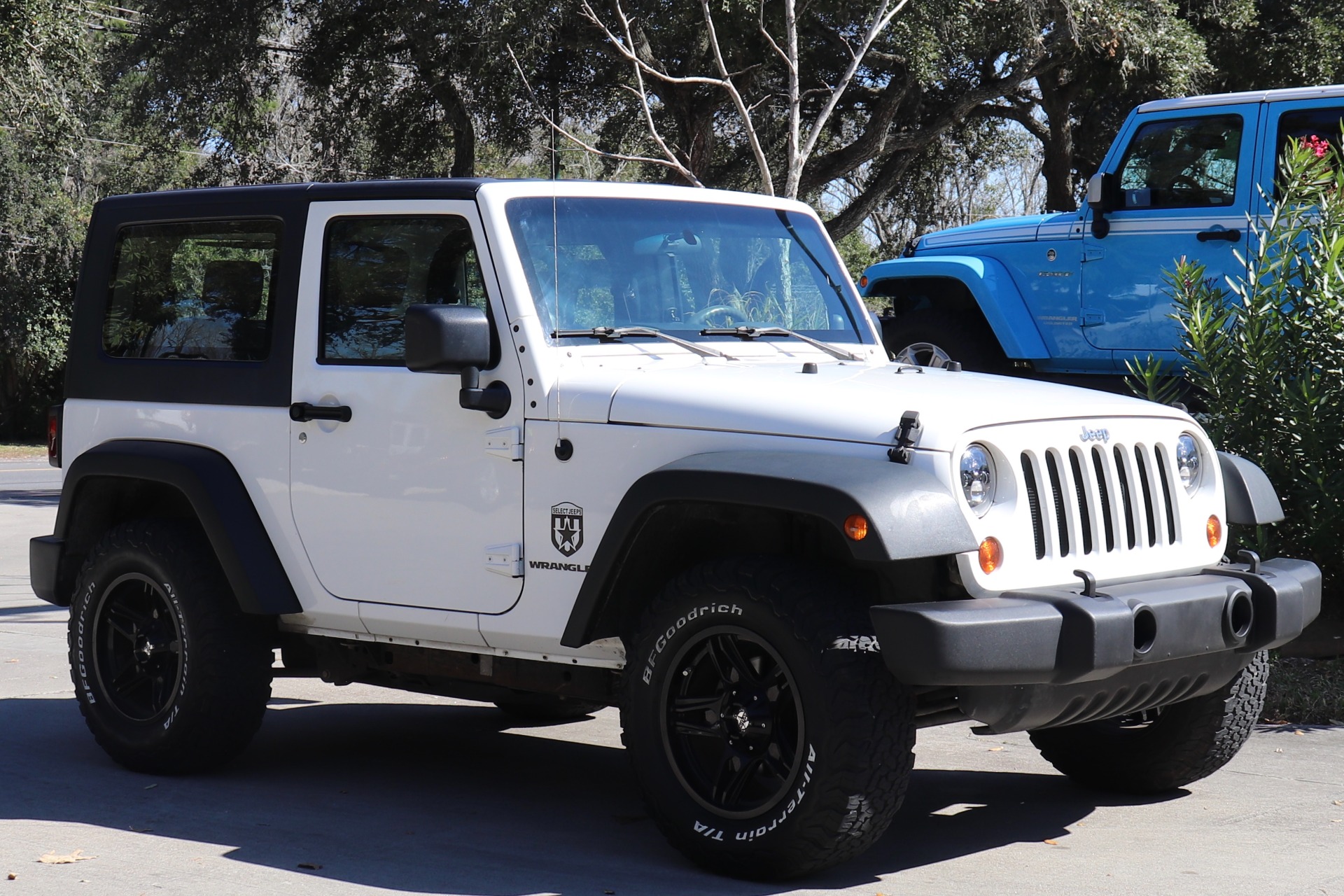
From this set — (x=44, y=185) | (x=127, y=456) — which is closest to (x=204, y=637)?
(x=127, y=456)

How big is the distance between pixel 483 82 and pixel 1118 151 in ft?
36.2

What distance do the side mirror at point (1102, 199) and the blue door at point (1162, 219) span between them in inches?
1.7

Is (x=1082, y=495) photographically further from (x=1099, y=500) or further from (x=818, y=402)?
(x=818, y=402)

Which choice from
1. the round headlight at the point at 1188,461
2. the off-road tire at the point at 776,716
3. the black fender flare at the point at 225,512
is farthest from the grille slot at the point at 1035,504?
the black fender flare at the point at 225,512

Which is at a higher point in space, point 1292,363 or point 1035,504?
point 1292,363

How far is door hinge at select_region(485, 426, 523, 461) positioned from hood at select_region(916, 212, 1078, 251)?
671cm

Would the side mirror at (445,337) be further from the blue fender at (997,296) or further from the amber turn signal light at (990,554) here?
the blue fender at (997,296)

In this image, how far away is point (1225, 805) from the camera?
17.6 ft

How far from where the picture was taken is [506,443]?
4.84 metres

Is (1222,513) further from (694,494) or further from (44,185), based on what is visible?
(44,185)

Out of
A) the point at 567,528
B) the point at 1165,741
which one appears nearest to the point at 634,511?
the point at 567,528

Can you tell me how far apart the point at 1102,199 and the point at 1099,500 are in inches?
245

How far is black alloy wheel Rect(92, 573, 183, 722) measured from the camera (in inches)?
227

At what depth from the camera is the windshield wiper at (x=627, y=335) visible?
4.94m
